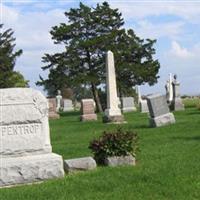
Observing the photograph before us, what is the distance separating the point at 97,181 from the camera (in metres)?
8.66

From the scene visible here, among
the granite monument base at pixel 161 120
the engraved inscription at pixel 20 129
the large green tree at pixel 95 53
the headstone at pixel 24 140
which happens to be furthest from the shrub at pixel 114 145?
the large green tree at pixel 95 53

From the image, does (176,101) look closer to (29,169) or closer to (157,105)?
(157,105)

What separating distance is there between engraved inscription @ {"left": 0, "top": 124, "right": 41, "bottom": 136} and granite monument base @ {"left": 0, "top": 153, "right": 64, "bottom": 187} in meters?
0.41

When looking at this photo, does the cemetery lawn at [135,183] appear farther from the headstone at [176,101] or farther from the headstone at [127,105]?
the headstone at [127,105]

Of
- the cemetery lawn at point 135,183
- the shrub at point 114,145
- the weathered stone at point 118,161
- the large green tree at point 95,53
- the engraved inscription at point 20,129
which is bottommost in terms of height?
the cemetery lawn at point 135,183

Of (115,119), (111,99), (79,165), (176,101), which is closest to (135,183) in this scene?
(79,165)

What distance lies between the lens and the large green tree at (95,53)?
146ft

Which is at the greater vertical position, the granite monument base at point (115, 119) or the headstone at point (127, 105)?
the headstone at point (127, 105)

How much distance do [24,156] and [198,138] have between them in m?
6.76

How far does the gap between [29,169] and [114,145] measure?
181cm

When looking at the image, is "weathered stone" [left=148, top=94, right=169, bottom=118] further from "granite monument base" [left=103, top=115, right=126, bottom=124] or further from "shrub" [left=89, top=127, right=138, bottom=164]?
"shrub" [left=89, top=127, right=138, bottom=164]

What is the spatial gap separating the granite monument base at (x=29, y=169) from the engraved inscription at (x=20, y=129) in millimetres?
413

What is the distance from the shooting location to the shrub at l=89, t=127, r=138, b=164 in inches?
398

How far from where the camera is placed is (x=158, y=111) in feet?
67.8
